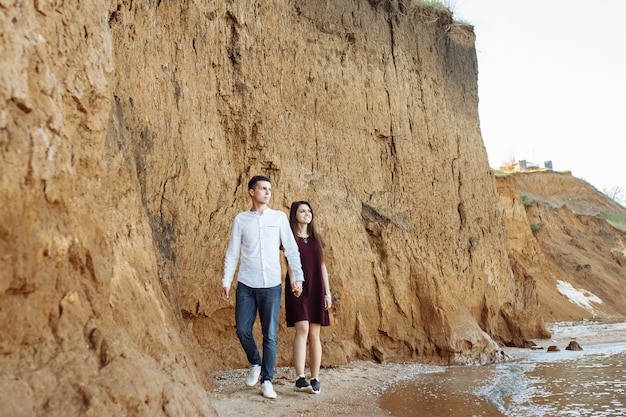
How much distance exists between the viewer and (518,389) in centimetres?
569

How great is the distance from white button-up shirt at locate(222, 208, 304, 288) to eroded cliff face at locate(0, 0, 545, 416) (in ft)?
2.14

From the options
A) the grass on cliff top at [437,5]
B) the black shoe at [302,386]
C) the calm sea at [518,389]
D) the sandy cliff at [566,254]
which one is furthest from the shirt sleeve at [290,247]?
the sandy cliff at [566,254]

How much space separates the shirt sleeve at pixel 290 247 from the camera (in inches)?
199

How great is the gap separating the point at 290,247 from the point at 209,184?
1.67 metres

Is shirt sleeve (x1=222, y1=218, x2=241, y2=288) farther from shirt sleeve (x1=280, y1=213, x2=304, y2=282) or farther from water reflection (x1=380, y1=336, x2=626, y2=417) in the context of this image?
water reflection (x1=380, y1=336, x2=626, y2=417)

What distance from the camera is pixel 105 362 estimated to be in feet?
10.5

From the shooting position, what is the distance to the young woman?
499cm

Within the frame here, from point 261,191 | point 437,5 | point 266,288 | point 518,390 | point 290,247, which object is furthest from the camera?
point 437,5

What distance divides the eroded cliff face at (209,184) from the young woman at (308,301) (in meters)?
0.84

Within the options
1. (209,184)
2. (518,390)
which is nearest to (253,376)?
(209,184)

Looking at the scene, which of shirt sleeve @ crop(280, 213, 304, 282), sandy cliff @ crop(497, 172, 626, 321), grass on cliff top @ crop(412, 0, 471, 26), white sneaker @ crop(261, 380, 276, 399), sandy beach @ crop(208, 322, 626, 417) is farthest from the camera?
sandy cliff @ crop(497, 172, 626, 321)

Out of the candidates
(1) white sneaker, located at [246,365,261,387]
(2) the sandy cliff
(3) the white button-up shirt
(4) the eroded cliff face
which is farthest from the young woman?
(2) the sandy cliff

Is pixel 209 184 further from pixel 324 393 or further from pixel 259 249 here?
pixel 324 393

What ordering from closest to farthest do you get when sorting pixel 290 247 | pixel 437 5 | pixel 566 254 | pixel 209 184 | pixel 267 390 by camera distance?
pixel 267 390 → pixel 290 247 → pixel 209 184 → pixel 437 5 → pixel 566 254
